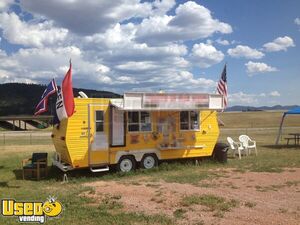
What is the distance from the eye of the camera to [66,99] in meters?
11.3

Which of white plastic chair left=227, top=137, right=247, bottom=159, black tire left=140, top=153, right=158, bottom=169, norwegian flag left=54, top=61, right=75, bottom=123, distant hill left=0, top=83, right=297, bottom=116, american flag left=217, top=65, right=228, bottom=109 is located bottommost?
black tire left=140, top=153, right=158, bottom=169

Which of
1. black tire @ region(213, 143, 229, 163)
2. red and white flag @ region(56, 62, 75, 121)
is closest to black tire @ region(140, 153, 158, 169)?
black tire @ region(213, 143, 229, 163)

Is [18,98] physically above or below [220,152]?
above

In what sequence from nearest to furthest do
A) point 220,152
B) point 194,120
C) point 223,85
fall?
1. point 194,120
2. point 220,152
3. point 223,85

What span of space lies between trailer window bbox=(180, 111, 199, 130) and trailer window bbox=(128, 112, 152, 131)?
4.70ft

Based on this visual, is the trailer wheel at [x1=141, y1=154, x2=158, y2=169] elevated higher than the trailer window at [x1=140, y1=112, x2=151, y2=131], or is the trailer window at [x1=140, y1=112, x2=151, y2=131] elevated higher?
the trailer window at [x1=140, y1=112, x2=151, y2=131]

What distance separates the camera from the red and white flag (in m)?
11.2

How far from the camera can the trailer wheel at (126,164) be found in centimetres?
1290

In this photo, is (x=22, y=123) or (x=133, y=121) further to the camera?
(x=22, y=123)

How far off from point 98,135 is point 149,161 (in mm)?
2245

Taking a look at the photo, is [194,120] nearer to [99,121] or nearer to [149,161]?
[149,161]

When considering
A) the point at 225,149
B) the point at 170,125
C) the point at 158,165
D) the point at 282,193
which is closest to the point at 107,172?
the point at 158,165

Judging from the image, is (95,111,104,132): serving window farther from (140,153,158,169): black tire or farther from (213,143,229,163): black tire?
(213,143,229,163): black tire

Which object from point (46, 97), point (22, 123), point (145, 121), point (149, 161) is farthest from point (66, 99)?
point (22, 123)
